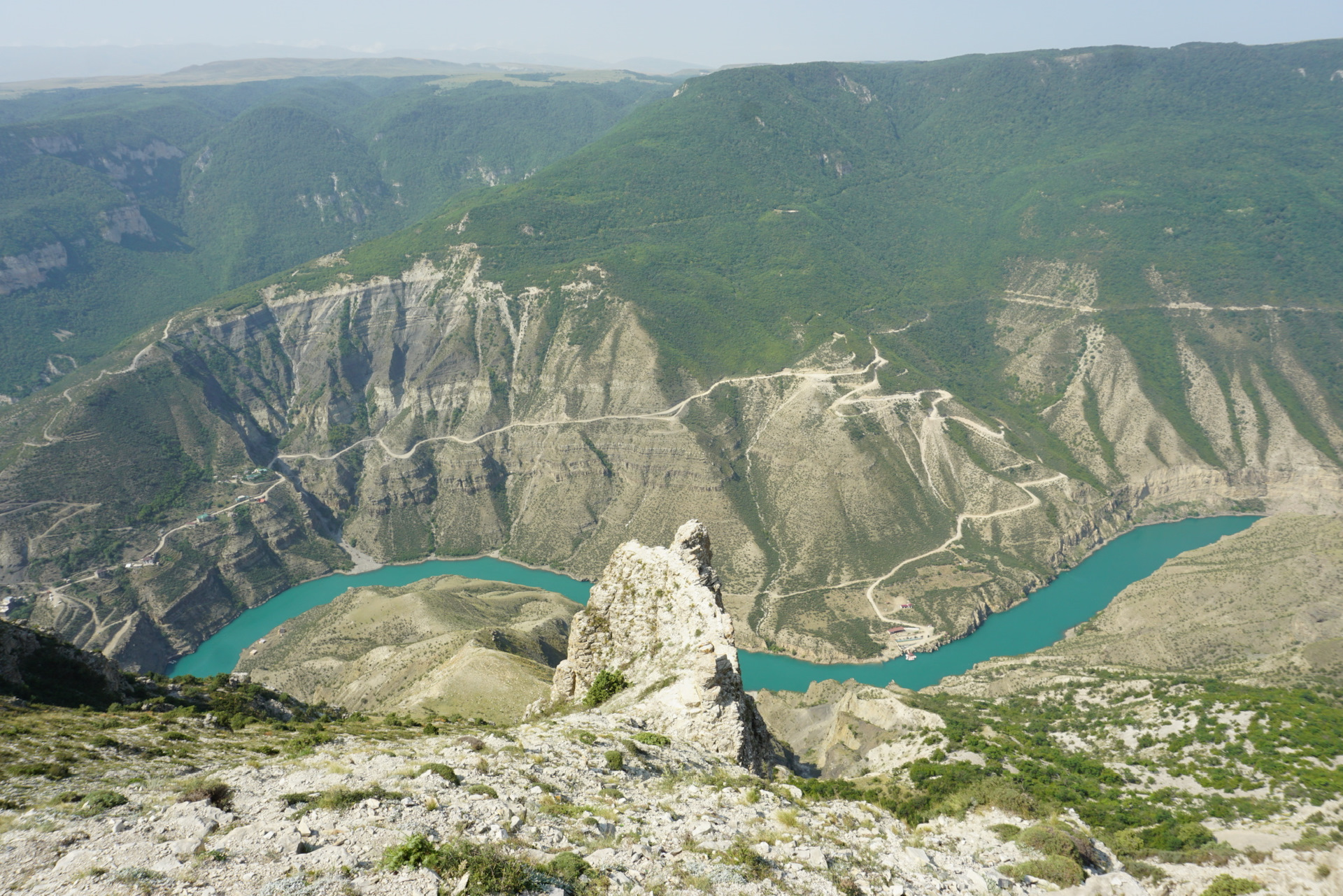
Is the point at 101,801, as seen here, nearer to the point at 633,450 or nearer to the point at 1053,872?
the point at 1053,872

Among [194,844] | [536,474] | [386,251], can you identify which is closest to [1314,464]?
[536,474]

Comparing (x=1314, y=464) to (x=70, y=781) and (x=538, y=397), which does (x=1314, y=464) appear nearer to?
(x=538, y=397)

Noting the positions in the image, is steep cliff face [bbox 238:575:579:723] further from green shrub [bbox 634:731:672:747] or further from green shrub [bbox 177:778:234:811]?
green shrub [bbox 177:778:234:811]

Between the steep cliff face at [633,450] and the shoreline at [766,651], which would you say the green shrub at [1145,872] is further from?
the steep cliff face at [633,450]

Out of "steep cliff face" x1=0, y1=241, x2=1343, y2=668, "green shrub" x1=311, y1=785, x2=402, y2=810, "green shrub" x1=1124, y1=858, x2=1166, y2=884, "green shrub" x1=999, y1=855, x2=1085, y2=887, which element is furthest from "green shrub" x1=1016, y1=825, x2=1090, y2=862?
"steep cliff face" x1=0, y1=241, x2=1343, y2=668

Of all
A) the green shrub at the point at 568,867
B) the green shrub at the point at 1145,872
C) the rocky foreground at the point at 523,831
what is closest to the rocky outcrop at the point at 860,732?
the green shrub at the point at 1145,872

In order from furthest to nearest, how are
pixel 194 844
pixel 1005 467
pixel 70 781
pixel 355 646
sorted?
pixel 1005 467
pixel 355 646
pixel 70 781
pixel 194 844
